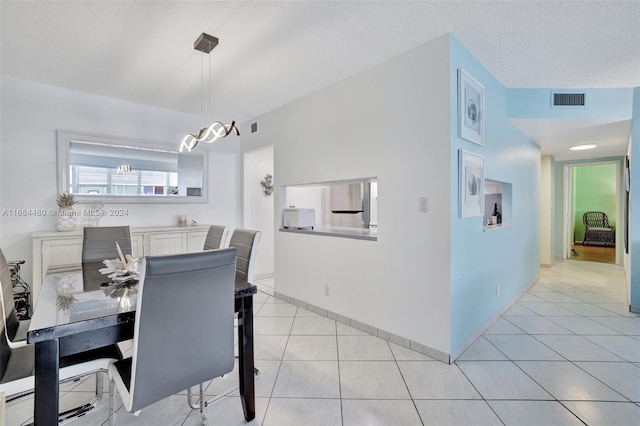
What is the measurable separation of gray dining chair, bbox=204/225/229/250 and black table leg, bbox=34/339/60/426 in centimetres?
168

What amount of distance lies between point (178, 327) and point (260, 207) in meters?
3.77

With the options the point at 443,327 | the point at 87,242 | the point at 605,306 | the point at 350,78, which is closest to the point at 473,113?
the point at 350,78

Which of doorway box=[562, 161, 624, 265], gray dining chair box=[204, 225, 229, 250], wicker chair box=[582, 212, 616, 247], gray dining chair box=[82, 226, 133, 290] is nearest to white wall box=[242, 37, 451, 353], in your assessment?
gray dining chair box=[204, 225, 229, 250]

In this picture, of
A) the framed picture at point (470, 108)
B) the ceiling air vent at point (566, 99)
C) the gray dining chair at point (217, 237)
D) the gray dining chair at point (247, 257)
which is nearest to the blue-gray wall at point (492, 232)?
the framed picture at point (470, 108)

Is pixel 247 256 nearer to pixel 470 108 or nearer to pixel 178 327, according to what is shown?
pixel 178 327

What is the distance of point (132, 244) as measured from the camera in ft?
11.5

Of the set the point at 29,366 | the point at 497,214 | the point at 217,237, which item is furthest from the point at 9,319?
the point at 497,214

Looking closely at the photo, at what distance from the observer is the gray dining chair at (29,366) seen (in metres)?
1.35

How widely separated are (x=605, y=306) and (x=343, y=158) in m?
3.64

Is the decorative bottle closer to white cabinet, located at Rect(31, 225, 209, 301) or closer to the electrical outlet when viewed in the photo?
the electrical outlet

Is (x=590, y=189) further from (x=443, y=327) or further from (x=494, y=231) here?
(x=443, y=327)

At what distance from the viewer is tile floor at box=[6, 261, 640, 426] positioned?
68.9 inches

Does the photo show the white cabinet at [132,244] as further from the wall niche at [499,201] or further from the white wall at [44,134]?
the wall niche at [499,201]

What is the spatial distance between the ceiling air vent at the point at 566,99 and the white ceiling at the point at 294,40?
0.10 m
